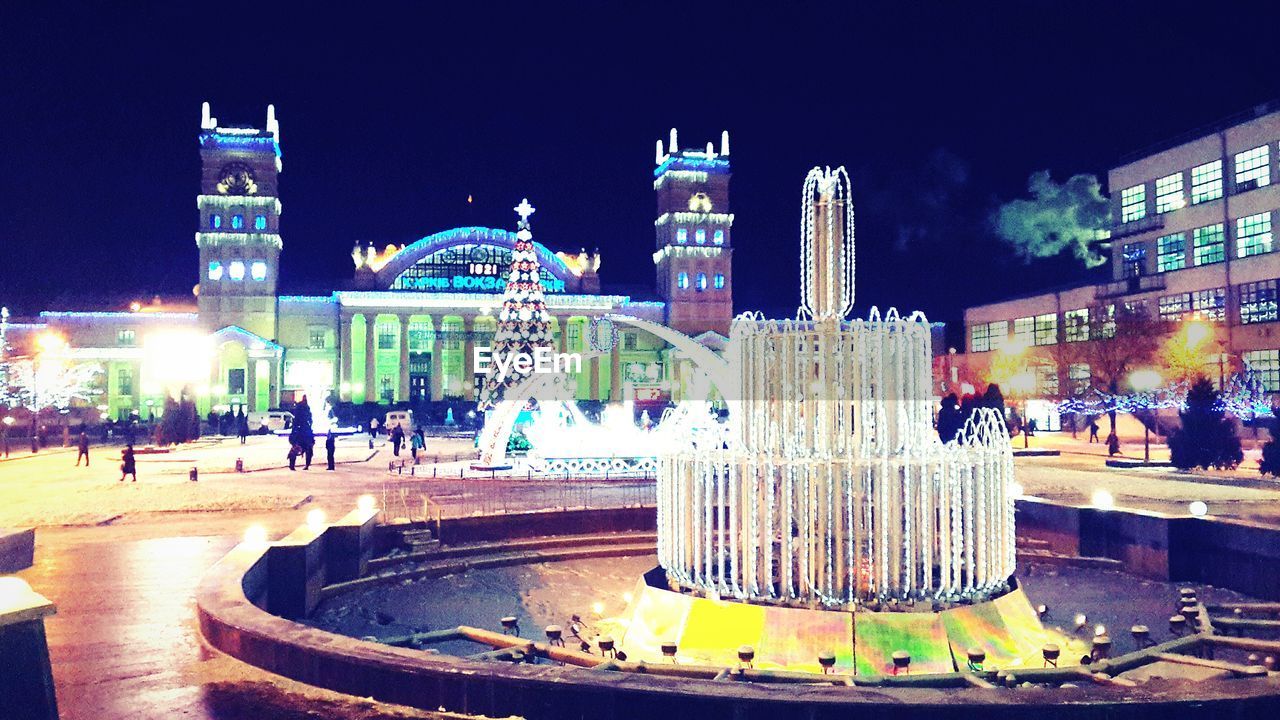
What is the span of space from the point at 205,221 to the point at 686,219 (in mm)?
40033

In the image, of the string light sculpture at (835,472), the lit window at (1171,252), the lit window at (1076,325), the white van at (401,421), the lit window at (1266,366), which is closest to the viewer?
the string light sculpture at (835,472)

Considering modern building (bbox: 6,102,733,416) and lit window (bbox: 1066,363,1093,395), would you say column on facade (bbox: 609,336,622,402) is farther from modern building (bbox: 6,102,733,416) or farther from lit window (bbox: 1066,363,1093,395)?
lit window (bbox: 1066,363,1093,395)

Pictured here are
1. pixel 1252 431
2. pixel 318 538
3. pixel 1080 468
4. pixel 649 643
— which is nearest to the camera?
pixel 649 643

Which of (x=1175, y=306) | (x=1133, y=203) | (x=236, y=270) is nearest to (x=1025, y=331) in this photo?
(x=1133, y=203)

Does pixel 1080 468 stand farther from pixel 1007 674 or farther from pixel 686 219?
pixel 686 219

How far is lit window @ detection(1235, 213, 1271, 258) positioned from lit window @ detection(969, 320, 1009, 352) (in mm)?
18780

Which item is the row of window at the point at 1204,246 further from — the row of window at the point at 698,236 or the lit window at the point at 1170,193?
the row of window at the point at 698,236

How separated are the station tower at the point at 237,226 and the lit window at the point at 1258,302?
6837 centimetres

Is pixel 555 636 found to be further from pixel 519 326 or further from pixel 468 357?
pixel 468 357

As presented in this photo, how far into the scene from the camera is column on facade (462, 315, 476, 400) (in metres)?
85.0

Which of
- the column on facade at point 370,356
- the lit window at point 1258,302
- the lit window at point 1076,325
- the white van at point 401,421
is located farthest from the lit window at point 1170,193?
the column on facade at point 370,356

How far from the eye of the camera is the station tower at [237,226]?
7994 centimetres

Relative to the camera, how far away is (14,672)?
4.88m

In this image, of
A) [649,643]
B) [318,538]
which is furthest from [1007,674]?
[318,538]
